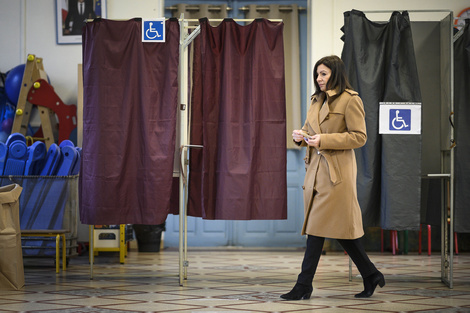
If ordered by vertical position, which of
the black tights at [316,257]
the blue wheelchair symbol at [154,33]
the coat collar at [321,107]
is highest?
the blue wheelchair symbol at [154,33]

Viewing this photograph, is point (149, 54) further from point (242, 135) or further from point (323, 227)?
point (323, 227)

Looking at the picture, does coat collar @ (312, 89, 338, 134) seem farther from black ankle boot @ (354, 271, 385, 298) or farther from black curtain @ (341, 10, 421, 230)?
black ankle boot @ (354, 271, 385, 298)

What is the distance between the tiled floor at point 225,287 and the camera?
355 centimetres

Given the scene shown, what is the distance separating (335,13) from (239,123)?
328cm

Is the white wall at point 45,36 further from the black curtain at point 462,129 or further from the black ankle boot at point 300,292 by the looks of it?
the black ankle boot at point 300,292

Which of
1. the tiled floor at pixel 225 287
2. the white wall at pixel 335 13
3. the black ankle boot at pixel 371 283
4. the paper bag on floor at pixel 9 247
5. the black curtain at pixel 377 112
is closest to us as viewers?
the tiled floor at pixel 225 287

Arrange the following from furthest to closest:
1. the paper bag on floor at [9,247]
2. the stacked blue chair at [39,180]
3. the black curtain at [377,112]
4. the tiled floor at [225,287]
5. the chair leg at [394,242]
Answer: the chair leg at [394,242], the stacked blue chair at [39,180], the black curtain at [377,112], the paper bag on floor at [9,247], the tiled floor at [225,287]

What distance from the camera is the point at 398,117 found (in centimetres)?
443

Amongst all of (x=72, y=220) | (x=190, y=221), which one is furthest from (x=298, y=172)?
(x=72, y=220)

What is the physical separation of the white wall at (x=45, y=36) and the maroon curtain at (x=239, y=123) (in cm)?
306

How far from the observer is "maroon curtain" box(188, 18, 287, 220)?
4375 millimetres

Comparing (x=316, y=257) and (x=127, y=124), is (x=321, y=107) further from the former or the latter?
(x=127, y=124)

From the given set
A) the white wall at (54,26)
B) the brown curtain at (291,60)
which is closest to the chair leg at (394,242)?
the brown curtain at (291,60)

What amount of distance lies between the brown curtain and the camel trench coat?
3.61 m
